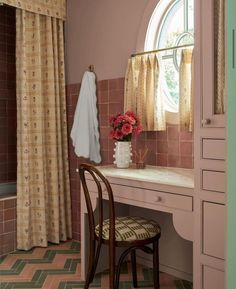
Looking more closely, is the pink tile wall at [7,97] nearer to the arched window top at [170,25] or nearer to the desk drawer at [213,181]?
the arched window top at [170,25]

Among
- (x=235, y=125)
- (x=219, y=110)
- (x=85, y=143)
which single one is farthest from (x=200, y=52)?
(x=85, y=143)

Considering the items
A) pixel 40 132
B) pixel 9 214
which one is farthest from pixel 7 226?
pixel 40 132

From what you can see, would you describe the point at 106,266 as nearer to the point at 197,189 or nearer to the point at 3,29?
the point at 197,189

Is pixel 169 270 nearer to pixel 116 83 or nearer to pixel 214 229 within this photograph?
pixel 214 229

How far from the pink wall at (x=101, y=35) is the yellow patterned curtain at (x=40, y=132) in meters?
0.14

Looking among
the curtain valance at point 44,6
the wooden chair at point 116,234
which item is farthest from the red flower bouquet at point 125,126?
the curtain valance at point 44,6

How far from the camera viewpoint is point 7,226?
325 cm

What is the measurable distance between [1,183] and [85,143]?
4.14 feet

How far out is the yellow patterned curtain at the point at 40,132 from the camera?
131 inches

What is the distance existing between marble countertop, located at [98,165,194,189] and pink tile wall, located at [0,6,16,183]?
1800 mm

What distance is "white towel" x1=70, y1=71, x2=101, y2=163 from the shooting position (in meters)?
3.27

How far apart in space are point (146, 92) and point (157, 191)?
94 centimetres

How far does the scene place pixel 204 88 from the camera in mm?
1912

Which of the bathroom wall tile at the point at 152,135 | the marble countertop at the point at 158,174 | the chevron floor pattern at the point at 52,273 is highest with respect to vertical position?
the bathroom wall tile at the point at 152,135
